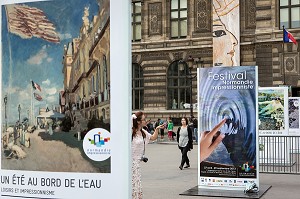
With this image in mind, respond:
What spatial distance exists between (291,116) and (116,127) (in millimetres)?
22663

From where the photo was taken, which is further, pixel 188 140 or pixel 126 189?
pixel 188 140

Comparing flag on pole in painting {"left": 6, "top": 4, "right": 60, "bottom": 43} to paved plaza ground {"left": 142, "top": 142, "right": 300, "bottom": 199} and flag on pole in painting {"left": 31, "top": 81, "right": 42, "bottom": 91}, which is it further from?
paved plaza ground {"left": 142, "top": 142, "right": 300, "bottom": 199}

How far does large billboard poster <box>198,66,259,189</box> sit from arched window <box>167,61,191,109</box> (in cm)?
2845

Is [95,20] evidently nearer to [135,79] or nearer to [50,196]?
[50,196]

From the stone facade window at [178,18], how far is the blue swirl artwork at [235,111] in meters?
30.3

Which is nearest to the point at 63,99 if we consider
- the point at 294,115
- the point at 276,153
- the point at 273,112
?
the point at 276,153

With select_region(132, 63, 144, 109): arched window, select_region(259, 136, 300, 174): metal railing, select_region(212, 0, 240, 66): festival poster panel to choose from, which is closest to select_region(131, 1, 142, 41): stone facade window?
select_region(132, 63, 144, 109): arched window

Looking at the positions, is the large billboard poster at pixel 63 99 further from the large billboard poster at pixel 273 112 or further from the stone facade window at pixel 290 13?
the stone facade window at pixel 290 13

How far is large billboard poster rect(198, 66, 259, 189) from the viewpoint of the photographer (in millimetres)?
11781

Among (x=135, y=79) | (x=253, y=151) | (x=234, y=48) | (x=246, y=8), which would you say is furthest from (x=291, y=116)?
(x=135, y=79)

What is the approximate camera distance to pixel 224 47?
2498cm

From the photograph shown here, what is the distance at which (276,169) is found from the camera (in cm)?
1731

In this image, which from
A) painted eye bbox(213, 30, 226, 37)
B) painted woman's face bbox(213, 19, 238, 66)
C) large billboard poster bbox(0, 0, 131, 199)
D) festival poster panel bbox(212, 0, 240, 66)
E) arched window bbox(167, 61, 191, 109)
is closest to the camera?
large billboard poster bbox(0, 0, 131, 199)

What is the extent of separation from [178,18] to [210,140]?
31.1 metres
